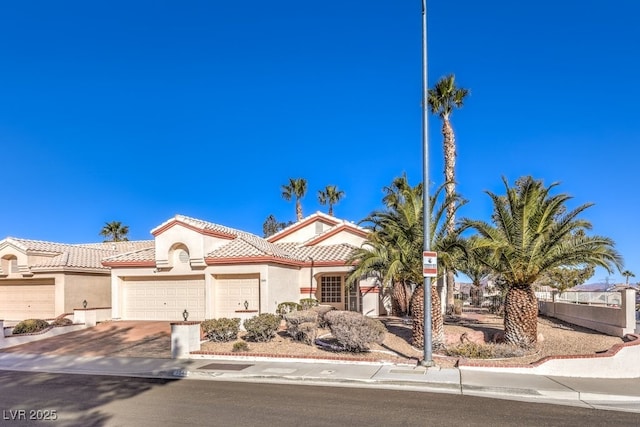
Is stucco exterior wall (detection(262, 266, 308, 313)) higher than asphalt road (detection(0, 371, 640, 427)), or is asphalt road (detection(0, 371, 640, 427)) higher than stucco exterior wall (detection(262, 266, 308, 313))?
stucco exterior wall (detection(262, 266, 308, 313))

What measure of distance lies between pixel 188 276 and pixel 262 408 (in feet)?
53.9

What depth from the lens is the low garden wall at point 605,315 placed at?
1688 centimetres

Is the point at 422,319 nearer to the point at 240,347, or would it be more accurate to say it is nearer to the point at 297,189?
the point at 240,347

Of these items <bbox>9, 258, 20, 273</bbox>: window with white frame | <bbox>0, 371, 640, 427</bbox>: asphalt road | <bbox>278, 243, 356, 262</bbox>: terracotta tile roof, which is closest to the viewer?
<bbox>0, 371, 640, 427</bbox>: asphalt road

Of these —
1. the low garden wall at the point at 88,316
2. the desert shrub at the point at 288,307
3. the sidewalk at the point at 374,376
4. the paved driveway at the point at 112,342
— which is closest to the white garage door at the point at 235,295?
the desert shrub at the point at 288,307

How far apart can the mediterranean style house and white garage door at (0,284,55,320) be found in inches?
2.2

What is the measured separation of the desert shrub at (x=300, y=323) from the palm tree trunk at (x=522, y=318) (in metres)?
6.57

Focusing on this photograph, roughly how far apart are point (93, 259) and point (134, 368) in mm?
17479

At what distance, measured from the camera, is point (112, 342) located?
1928cm

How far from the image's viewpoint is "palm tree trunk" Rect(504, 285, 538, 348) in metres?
15.4

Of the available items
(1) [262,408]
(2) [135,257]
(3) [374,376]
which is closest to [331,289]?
(2) [135,257]

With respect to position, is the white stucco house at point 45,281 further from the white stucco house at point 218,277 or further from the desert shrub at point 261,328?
the desert shrub at point 261,328

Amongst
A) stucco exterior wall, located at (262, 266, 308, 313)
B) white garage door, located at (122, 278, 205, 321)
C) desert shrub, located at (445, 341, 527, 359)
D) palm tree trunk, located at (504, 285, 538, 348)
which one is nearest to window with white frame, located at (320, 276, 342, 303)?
stucco exterior wall, located at (262, 266, 308, 313)

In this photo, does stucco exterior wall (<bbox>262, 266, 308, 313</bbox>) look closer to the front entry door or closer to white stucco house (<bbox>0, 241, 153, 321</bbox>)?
the front entry door
